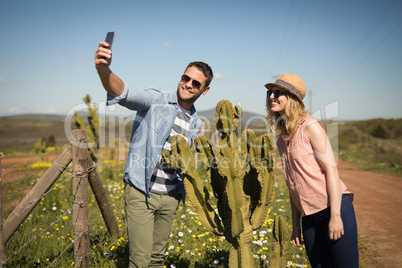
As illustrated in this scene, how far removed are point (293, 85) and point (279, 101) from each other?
15 cm

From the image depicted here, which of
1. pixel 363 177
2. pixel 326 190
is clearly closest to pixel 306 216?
pixel 326 190

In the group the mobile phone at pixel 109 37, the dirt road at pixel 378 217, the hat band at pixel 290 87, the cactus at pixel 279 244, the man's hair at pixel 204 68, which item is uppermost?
the man's hair at pixel 204 68

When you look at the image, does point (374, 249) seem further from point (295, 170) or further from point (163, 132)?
point (163, 132)

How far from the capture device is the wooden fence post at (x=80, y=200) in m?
3.14

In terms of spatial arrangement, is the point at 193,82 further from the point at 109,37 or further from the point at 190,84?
the point at 109,37

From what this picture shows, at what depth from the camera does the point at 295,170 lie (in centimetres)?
215

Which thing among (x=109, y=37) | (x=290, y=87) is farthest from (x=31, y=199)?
(x=290, y=87)

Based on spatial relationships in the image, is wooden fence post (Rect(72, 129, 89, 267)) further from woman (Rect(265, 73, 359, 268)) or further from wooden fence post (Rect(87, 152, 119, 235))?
woman (Rect(265, 73, 359, 268))

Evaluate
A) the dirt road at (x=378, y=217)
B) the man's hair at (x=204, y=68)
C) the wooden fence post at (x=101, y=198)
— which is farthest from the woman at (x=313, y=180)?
the dirt road at (x=378, y=217)

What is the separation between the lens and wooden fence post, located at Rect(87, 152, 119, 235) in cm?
349

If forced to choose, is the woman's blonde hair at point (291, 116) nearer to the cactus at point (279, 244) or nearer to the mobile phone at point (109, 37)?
the cactus at point (279, 244)

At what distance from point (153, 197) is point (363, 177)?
380 inches

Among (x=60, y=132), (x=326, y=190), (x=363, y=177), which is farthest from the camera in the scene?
(x=60, y=132)

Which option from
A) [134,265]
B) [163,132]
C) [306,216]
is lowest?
[134,265]
